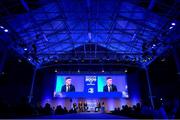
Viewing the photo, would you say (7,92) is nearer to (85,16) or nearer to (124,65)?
(85,16)

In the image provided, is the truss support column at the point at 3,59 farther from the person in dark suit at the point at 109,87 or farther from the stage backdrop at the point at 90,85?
the person in dark suit at the point at 109,87

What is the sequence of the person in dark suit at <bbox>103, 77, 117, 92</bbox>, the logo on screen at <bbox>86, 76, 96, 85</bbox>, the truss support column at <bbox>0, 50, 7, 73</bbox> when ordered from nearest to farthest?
the truss support column at <bbox>0, 50, 7, 73</bbox>
the person in dark suit at <bbox>103, 77, 117, 92</bbox>
the logo on screen at <bbox>86, 76, 96, 85</bbox>

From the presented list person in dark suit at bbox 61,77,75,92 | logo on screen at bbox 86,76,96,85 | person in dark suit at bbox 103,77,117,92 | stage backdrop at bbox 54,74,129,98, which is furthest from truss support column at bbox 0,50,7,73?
person in dark suit at bbox 103,77,117,92

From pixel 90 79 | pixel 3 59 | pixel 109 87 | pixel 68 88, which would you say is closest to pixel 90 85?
pixel 90 79

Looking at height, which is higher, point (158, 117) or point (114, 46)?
point (114, 46)

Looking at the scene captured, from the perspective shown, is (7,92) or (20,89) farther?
(20,89)

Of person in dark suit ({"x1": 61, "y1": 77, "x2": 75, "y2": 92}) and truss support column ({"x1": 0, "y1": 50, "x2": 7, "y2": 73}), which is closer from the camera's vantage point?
truss support column ({"x1": 0, "y1": 50, "x2": 7, "y2": 73})

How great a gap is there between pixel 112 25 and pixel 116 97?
9031mm

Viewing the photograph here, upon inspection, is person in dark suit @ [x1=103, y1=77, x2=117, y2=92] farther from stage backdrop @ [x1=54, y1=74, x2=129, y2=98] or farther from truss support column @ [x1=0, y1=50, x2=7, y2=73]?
truss support column @ [x1=0, y1=50, x2=7, y2=73]

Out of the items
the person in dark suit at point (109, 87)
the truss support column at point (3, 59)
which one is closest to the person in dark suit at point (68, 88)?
the person in dark suit at point (109, 87)

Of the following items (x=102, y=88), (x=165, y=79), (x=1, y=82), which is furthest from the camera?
(x=102, y=88)

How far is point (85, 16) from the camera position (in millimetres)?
13156

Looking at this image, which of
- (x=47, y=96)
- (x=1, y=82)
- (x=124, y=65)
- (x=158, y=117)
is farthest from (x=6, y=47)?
(x=124, y=65)

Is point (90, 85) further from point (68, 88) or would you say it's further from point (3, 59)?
point (3, 59)
